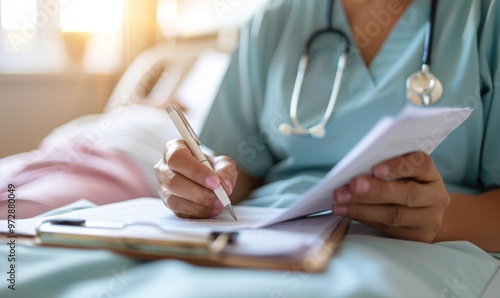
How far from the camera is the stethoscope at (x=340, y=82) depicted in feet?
2.63

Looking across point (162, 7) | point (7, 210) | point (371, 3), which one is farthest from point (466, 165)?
point (162, 7)

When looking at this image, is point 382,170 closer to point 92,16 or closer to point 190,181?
point 190,181

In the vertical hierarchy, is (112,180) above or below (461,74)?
below

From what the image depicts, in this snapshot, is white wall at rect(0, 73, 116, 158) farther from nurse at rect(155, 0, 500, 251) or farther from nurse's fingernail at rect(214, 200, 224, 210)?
nurse's fingernail at rect(214, 200, 224, 210)

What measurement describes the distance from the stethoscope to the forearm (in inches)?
6.1

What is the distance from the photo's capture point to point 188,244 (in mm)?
477

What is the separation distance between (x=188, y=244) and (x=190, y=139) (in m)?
0.23

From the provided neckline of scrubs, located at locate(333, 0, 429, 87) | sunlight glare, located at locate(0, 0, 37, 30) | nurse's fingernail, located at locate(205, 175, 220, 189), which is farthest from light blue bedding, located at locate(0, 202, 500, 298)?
sunlight glare, located at locate(0, 0, 37, 30)

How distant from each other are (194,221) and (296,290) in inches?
8.5

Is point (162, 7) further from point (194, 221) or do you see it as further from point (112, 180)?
point (194, 221)

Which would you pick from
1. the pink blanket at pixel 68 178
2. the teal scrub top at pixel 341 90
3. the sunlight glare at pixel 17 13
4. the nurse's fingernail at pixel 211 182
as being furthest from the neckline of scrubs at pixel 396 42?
the sunlight glare at pixel 17 13

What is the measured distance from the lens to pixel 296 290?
44 centimetres

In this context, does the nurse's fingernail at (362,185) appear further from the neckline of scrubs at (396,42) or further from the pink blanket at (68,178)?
the pink blanket at (68,178)

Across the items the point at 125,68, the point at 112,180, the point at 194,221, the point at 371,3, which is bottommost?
the point at 125,68
